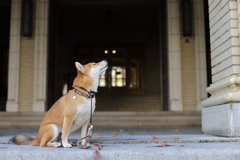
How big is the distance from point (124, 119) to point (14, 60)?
4.79m

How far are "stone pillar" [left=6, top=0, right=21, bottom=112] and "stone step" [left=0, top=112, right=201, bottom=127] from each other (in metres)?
1.01

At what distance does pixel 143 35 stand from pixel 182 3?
29.9 ft

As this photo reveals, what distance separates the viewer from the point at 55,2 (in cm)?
1220

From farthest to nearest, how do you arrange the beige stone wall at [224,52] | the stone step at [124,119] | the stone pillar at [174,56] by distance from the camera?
the stone pillar at [174,56] → the stone step at [124,119] → the beige stone wall at [224,52]

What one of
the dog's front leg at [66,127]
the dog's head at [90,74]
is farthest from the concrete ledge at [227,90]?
the dog's front leg at [66,127]

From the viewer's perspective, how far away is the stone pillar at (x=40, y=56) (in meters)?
10.2

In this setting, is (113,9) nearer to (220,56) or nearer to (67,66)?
(67,66)

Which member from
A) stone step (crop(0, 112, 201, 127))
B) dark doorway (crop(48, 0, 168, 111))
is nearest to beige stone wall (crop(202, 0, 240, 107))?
stone step (crop(0, 112, 201, 127))

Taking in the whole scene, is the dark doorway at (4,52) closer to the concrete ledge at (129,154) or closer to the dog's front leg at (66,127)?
the dog's front leg at (66,127)

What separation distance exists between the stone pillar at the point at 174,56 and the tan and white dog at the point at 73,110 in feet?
24.4

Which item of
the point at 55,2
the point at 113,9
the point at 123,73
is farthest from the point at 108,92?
the point at 55,2

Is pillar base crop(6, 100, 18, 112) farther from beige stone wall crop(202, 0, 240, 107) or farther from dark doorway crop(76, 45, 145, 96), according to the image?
dark doorway crop(76, 45, 145, 96)

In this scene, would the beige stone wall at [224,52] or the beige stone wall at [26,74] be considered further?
the beige stone wall at [26,74]

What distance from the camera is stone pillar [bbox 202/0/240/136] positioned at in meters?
4.29
